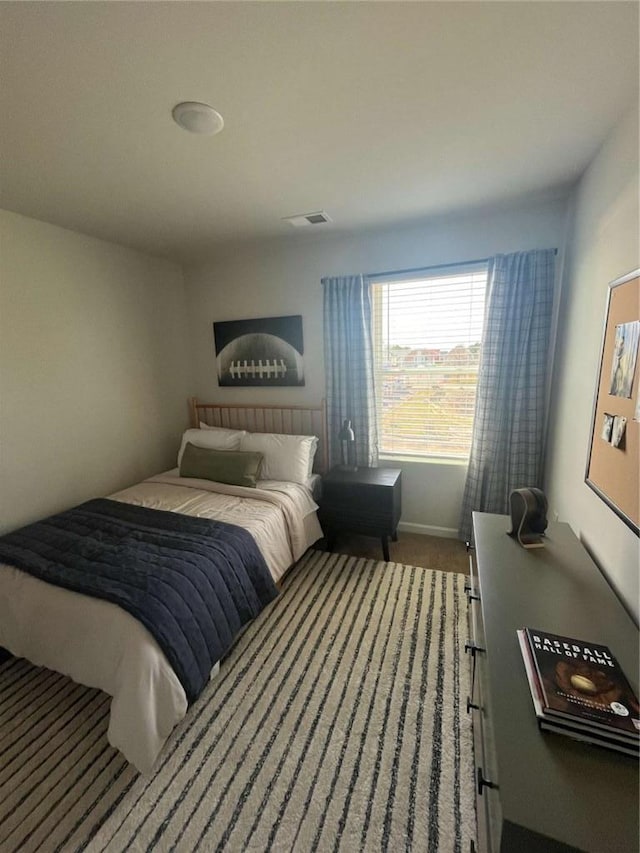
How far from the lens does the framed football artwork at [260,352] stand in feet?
10.2

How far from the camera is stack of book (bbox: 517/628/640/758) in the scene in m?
0.72

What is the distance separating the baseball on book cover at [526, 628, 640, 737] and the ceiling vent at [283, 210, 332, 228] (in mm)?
2554

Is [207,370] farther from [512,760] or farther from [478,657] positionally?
[512,760]

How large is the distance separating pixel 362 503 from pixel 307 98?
2262 mm

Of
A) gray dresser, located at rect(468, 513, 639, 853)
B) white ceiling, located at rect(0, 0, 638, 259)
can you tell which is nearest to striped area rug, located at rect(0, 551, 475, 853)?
gray dresser, located at rect(468, 513, 639, 853)

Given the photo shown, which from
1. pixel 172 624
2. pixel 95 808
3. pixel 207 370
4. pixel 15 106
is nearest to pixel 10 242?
pixel 15 106

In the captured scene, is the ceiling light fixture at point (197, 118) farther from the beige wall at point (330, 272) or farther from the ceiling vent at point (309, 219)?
the beige wall at point (330, 272)

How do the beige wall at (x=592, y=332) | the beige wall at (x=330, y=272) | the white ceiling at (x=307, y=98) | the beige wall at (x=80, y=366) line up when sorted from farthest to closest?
the beige wall at (x=330, y=272), the beige wall at (x=80, y=366), the beige wall at (x=592, y=332), the white ceiling at (x=307, y=98)

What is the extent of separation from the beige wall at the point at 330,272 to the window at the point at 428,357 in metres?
0.15

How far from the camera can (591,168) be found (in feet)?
5.90

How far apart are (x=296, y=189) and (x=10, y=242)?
1.89 meters

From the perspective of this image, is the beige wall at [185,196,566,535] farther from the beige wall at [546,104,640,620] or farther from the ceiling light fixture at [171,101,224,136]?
the ceiling light fixture at [171,101,224,136]

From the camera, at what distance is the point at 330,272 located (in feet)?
9.50

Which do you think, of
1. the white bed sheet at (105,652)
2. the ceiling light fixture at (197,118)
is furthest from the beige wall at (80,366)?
the ceiling light fixture at (197,118)
